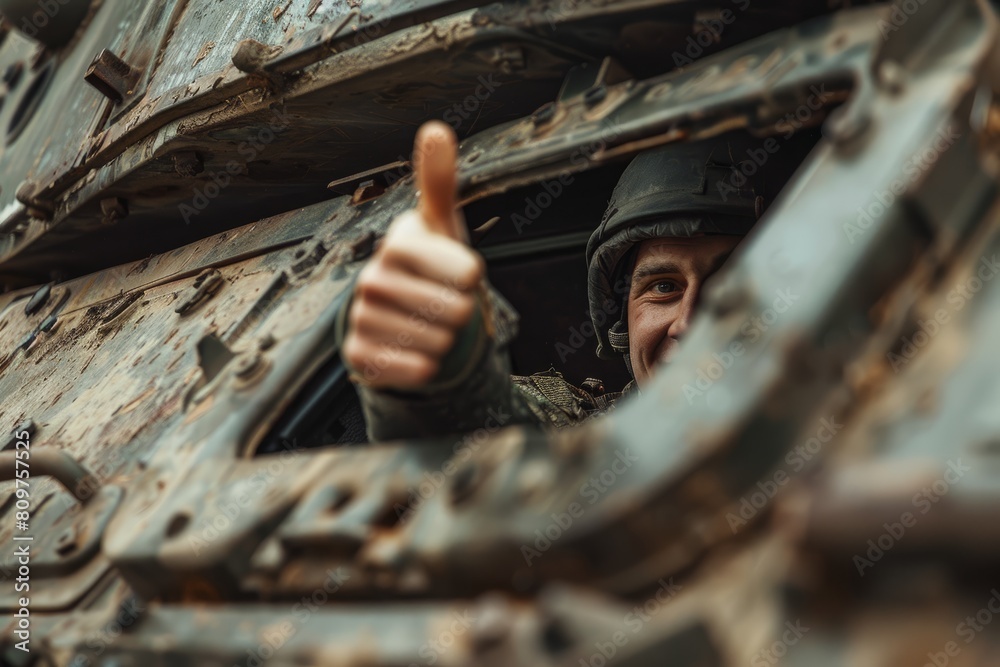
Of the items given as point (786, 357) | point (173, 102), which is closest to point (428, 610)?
point (786, 357)

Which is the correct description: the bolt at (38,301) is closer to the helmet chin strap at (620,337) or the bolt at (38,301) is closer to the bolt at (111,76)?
the bolt at (111,76)

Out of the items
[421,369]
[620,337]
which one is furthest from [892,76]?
[620,337]

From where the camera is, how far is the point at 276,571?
1476mm

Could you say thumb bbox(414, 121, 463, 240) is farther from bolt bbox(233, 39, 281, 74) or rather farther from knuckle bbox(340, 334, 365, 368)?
bolt bbox(233, 39, 281, 74)

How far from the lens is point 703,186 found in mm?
2676

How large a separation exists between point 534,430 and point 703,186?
1171 mm

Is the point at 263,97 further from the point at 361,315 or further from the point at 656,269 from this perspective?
the point at 361,315

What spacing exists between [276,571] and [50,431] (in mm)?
1223

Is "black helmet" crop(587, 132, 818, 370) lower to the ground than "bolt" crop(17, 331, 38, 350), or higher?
lower

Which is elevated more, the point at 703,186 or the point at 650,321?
the point at 703,186

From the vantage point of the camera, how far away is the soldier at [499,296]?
1.45m

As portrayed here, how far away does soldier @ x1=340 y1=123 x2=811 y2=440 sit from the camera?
145cm

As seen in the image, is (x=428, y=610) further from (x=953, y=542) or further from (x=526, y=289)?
(x=526, y=289)

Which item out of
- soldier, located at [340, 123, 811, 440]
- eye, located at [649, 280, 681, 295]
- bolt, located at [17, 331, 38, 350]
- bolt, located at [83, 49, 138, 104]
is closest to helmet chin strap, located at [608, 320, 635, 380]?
soldier, located at [340, 123, 811, 440]
